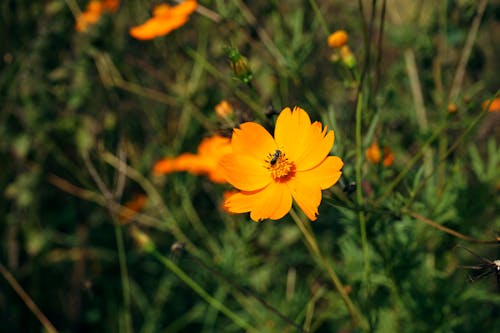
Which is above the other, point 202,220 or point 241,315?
point 202,220

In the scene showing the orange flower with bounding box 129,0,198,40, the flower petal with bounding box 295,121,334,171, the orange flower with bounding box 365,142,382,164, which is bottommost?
the flower petal with bounding box 295,121,334,171

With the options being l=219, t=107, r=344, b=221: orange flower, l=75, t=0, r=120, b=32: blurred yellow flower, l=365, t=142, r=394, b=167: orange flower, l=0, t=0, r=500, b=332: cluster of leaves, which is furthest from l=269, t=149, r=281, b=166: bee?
l=75, t=0, r=120, b=32: blurred yellow flower

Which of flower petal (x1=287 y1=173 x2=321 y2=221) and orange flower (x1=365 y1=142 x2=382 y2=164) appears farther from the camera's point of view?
orange flower (x1=365 y1=142 x2=382 y2=164)

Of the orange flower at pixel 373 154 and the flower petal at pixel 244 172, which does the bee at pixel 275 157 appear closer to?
the flower petal at pixel 244 172

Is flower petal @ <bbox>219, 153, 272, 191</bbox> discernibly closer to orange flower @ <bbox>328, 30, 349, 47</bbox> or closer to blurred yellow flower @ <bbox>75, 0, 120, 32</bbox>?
orange flower @ <bbox>328, 30, 349, 47</bbox>

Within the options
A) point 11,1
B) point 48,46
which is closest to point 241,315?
point 48,46

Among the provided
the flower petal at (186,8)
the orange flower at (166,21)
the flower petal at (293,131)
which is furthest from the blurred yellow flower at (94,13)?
the flower petal at (293,131)

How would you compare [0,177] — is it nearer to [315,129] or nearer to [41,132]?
[41,132]
